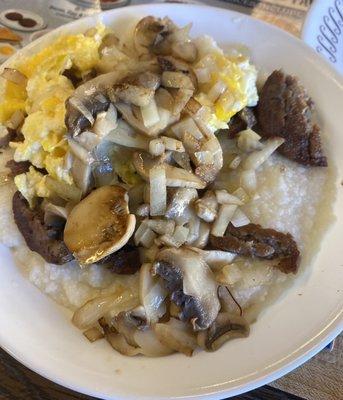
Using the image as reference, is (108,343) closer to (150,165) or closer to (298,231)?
(150,165)

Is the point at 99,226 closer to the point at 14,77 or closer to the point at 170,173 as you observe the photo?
the point at 170,173

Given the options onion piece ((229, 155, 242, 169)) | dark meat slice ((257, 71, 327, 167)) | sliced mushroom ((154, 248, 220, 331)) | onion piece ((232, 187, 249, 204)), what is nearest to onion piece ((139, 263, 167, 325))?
sliced mushroom ((154, 248, 220, 331))

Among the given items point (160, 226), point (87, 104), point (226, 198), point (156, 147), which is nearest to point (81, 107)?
point (87, 104)

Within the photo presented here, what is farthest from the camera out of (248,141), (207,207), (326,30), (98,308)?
(326,30)

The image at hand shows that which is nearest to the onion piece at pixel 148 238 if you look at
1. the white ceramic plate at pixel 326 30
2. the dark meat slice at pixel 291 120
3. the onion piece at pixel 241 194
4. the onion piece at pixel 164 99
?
the onion piece at pixel 241 194

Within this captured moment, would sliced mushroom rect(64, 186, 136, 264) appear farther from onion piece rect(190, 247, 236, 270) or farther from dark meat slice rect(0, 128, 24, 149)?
dark meat slice rect(0, 128, 24, 149)
